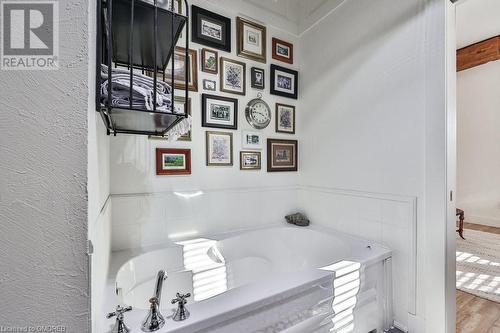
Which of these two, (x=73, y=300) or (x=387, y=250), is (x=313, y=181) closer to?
(x=387, y=250)

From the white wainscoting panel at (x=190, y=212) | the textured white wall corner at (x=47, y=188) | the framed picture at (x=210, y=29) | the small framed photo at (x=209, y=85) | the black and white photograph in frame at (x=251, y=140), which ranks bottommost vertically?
the white wainscoting panel at (x=190, y=212)

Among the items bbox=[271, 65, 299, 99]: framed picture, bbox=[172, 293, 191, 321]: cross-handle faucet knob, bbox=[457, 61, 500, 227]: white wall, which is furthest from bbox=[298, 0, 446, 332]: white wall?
bbox=[457, 61, 500, 227]: white wall

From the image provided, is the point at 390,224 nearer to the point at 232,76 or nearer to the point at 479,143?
the point at 232,76

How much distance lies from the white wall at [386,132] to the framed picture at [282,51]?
22 cm

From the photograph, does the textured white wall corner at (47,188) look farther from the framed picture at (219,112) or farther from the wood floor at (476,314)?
the wood floor at (476,314)

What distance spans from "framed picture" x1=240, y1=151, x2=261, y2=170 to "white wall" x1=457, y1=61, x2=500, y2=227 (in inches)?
175

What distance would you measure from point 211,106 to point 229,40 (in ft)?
2.03

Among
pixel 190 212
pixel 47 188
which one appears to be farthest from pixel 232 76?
pixel 47 188

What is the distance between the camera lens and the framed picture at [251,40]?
2.11m

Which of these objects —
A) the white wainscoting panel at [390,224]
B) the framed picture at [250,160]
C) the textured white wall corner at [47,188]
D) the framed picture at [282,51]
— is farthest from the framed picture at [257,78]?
the textured white wall corner at [47,188]

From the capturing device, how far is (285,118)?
2.40 meters

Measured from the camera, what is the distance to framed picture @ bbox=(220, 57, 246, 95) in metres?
2.03

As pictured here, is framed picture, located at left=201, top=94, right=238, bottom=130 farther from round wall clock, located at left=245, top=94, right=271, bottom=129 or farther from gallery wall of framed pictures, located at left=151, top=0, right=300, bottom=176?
round wall clock, located at left=245, top=94, right=271, bottom=129

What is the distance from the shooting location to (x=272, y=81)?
2.29 meters
